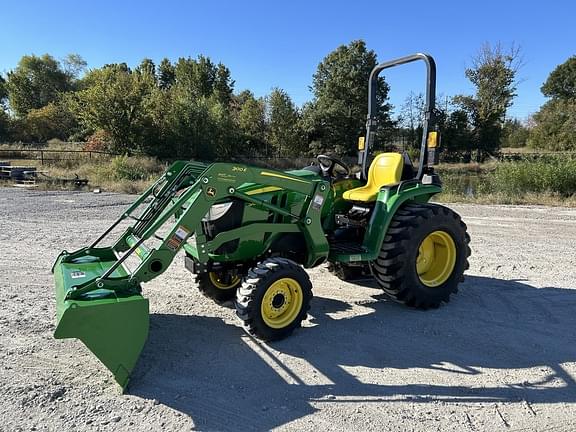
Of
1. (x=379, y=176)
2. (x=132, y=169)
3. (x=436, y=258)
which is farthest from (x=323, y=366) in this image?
(x=132, y=169)

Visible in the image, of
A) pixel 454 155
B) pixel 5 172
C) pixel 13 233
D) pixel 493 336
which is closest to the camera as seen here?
pixel 493 336

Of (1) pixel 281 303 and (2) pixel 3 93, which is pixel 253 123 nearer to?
(2) pixel 3 93

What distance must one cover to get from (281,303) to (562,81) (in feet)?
224

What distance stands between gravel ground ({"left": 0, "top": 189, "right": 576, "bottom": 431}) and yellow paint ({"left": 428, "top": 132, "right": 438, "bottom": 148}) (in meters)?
1.80

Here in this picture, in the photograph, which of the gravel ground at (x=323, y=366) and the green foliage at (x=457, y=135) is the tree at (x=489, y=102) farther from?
the gravel ground at (x=323, y=366)

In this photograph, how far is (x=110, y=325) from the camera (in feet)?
10.5

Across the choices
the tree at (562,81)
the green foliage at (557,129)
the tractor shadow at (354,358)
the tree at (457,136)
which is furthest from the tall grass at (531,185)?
the tree at (562,81)

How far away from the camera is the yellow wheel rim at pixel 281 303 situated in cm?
401

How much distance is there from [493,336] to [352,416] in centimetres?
201

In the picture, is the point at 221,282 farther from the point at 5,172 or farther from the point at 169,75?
the point at 169,75

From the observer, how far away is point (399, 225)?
15.6ft

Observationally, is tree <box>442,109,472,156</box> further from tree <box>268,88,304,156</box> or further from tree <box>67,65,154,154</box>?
tree <box>67,65,154,154</box>

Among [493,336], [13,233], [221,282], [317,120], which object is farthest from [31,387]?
[317,120]

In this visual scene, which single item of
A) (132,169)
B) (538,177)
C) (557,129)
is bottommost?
(132,169)
